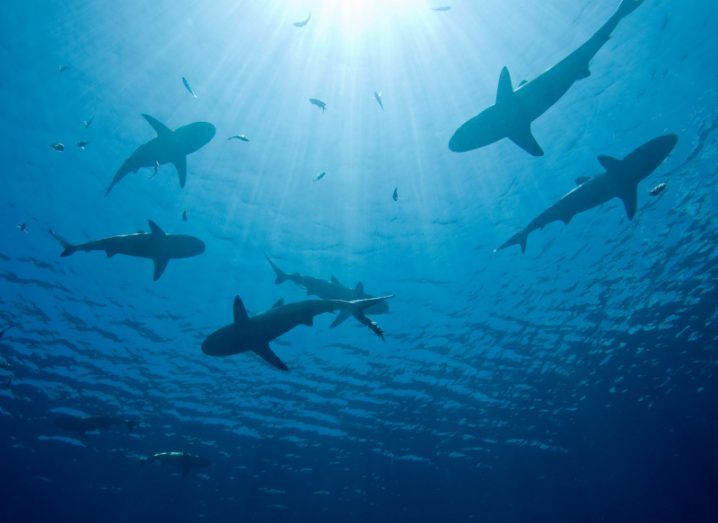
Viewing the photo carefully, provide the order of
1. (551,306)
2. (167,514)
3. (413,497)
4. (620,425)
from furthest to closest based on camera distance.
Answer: (167,514) < (413,497) < (620,425) < (551,306)

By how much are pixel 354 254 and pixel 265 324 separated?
1082 cm

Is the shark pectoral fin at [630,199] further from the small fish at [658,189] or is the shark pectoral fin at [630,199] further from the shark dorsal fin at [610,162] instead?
the small fish at [658,189]

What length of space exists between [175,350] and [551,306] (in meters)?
16.8

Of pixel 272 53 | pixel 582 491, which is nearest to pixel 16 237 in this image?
pixel 272 53

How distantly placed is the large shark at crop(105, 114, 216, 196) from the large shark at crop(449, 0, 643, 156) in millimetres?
4556

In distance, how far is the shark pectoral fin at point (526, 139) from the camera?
7285 mm

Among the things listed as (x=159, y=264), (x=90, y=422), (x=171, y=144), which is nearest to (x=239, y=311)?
(x=159, y=264)

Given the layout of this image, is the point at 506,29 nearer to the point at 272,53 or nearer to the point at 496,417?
the point at 272,53

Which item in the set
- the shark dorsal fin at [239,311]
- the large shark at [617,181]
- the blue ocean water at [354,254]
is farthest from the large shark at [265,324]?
the blue ocean water at [354,254]

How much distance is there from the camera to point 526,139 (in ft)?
24.2

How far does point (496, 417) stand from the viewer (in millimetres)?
24594

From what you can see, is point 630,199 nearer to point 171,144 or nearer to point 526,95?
point 526,95

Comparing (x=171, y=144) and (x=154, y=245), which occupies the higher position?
(x=171, y=144)

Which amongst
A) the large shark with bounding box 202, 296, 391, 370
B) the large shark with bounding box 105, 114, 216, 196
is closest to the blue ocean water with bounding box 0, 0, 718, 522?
the large shark with bounding box 105, 114, 216, 196
